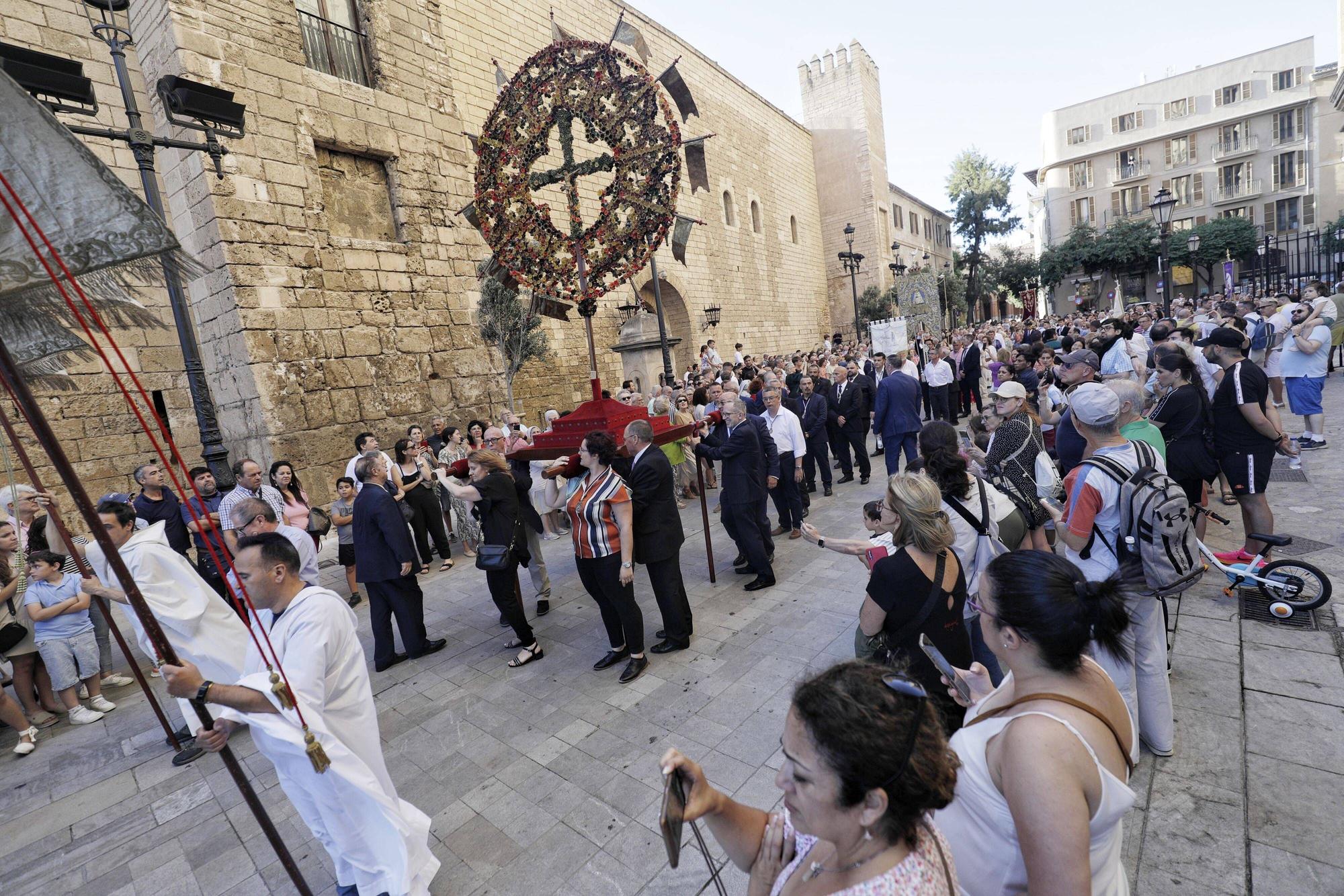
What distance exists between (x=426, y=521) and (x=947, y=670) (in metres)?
6.65

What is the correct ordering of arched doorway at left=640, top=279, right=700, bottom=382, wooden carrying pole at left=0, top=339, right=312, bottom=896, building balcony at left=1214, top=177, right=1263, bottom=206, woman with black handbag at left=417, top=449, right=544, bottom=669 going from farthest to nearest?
building balcony at left=1214, top=177, right=1263, bottom=206
arched doorway at left=640, top=279, right=700, bottom=382
woman with black handbag at left=417, top=449, right=544, bottom=669
wooden carrying pole at left=0, top=339, right=312, bottom=896

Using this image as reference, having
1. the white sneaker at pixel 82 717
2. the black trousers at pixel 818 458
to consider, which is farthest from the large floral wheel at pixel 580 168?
the white sneaker at pixel 82 717

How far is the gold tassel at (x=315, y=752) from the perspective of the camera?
2.31m

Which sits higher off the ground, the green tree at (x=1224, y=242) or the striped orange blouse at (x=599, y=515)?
the green tree at (x=1224, y=242)

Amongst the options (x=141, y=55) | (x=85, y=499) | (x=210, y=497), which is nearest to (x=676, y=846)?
(x=85, y=499)

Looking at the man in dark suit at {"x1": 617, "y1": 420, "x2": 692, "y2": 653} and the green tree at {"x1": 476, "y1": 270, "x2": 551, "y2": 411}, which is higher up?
the green tree at {"x1": 476, "y1": 270, "x2": 551, "y2": 411}

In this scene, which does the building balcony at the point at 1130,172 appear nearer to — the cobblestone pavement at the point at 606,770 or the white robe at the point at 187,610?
the cobblestone pavement at the point at 606,770

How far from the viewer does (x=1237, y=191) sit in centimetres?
3812

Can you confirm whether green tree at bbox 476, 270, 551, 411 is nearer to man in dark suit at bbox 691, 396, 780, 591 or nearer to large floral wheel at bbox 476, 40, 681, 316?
large floral wheel at bbox 476, 40, 681, 316

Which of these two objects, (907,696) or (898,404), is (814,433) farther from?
(907,696)

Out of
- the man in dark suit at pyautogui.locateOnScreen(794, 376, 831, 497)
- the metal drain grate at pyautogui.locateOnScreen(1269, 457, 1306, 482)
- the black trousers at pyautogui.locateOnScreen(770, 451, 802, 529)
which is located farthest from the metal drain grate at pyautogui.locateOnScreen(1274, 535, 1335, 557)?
the man in dark suit at pyautogui.locateOnScreen(794, 376, 831, 497)

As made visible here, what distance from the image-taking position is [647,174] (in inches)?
188

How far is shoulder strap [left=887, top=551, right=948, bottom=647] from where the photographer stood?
262 cm

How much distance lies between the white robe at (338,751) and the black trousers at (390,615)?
8.00 feet
